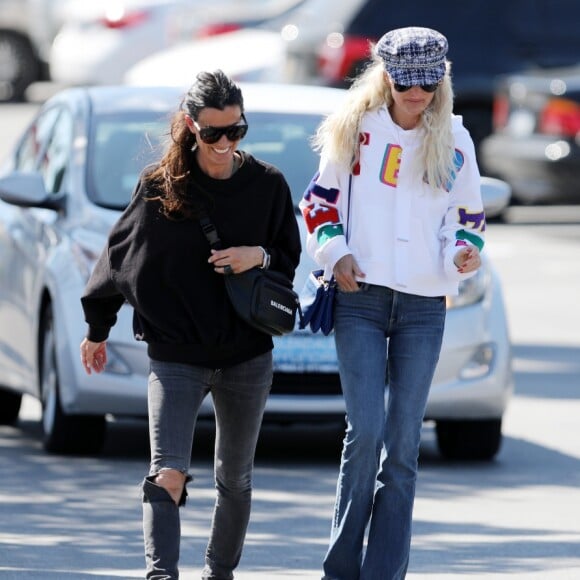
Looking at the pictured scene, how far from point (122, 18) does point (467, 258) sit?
21065 mm

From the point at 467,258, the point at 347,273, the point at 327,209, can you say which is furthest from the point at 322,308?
the point at 467,258

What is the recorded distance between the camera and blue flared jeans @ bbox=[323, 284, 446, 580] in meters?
6.16

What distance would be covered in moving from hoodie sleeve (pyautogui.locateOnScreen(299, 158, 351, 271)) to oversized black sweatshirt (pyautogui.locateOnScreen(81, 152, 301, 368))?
19 centimetres

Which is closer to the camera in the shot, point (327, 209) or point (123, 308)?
point (327, 209)

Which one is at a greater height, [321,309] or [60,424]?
[321,309]

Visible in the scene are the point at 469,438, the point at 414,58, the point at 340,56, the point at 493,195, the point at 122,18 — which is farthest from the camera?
the point at 122,18

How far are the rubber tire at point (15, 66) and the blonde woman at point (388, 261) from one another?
24728 mm

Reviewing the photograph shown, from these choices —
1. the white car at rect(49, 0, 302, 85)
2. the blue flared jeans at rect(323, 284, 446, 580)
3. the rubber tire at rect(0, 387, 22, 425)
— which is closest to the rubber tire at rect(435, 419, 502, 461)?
the rubber tire at rect(0, 387, 22, 425)

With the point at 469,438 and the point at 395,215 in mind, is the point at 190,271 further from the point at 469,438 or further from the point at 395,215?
the point at 469,438

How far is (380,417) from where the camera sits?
20.2 ft

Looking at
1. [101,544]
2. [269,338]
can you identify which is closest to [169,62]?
[101,544]

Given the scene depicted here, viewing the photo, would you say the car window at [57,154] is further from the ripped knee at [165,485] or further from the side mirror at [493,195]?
the ripped knee at [165,485]

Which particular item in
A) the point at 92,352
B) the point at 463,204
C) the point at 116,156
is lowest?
the point at 92,352

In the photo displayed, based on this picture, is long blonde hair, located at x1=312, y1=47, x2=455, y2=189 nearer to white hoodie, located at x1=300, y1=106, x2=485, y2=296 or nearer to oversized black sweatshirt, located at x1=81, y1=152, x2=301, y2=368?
white hoodie, located at x1=300, y1=106, x2=485, y2=296
